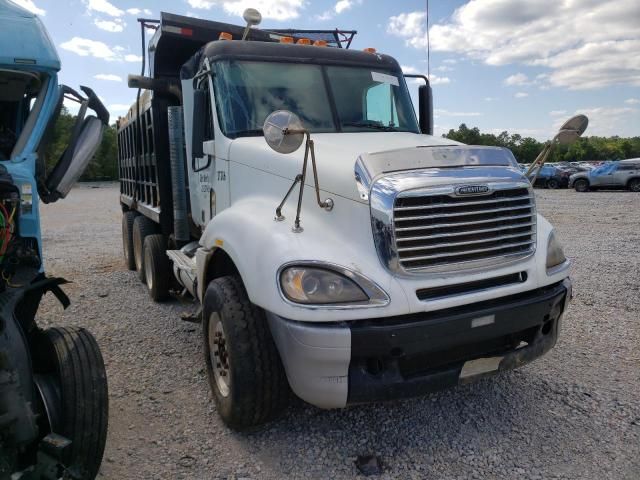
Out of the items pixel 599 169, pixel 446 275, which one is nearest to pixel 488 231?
pixel 446 275

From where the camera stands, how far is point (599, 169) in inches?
993

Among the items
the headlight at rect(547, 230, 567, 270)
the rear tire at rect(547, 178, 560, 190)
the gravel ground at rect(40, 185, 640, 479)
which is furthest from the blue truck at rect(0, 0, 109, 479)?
the rear tire at rect(547, 178, 560, 190)

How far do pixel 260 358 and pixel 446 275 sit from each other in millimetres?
1210

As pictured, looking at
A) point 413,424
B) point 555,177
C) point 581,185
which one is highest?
point 555,177

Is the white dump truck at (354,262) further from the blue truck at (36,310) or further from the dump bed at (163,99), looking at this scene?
the dump bed at (163,99)

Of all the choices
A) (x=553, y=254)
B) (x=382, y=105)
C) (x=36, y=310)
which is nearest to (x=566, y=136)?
(x=553, y=254)

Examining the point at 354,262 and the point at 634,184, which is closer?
the point at 354,262

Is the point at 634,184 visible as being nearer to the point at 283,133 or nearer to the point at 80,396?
the point at 283,133

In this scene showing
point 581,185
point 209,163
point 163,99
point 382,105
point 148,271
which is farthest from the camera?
point 581,185

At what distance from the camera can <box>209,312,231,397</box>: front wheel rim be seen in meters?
3.51

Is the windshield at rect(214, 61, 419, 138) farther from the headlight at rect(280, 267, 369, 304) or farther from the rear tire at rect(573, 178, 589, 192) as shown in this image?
the rear tire at rect(573, 178, 589, 192)

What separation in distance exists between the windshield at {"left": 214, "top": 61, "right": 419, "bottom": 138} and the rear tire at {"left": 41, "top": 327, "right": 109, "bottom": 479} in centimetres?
220

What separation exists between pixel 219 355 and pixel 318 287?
1183 mm

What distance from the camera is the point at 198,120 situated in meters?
4.38
